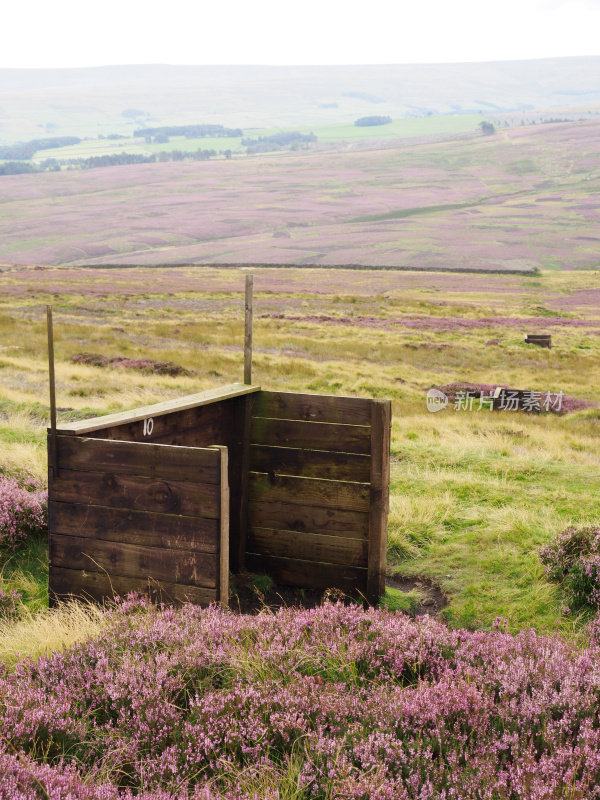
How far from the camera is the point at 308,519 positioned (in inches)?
303

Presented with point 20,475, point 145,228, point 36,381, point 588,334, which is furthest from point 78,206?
point 20,475

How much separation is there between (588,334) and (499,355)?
11.6 m

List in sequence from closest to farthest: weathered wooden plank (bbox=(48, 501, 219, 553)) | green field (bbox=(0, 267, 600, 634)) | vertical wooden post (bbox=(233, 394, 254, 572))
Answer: weathered wooden plank (bbox=(48, 501, 219, 553)) < vertical wooden post (bbox=(233, 394, 254, 572)) < green field (bbox=(0, 267, 600, 634))

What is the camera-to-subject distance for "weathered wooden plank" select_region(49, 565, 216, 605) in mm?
5914

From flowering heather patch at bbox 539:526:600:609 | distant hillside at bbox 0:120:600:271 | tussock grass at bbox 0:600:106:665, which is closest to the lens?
tussock grass at bbox 0:600:106:665

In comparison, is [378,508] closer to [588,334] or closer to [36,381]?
[36,381]

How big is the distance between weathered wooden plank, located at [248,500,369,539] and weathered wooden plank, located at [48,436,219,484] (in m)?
A: 2.10

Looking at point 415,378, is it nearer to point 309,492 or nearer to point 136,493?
point 309,492

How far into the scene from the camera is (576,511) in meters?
9.33

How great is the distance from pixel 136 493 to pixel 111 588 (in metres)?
0.82

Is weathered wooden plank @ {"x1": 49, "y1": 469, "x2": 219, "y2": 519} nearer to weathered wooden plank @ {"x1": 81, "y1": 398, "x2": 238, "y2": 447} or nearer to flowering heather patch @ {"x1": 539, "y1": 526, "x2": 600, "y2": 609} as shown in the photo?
weathered wooden plank @ {"x1": 81, "y1": 398, "x2": 238, "y2": 447}

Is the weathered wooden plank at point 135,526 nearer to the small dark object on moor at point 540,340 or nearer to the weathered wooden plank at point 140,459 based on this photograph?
the weathered wooden plank at point 140,459

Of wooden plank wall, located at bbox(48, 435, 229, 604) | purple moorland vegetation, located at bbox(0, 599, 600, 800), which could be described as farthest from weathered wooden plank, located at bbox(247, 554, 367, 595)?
purple moorland vegetation, located at bbox(0, 599, 600, 800)

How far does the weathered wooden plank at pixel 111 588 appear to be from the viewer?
19.4 feet
